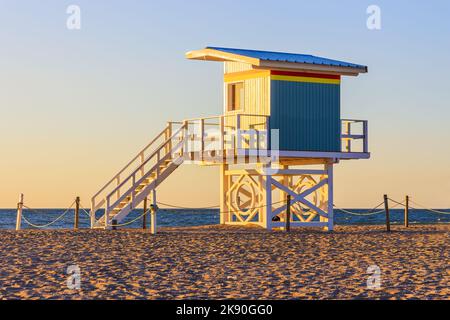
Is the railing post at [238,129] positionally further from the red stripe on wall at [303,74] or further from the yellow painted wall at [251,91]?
the red stripe on wall at [303,74]

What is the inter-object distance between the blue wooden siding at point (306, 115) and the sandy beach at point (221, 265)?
10.9 ft

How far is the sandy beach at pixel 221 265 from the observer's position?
16.0 metres

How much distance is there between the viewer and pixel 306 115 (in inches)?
1204

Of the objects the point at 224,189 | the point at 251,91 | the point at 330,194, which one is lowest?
the point at 330,194

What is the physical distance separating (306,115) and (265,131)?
5.82 ft

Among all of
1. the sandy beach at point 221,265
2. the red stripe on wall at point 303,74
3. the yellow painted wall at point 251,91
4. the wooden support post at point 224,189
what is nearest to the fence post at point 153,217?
the sandy beach at point 221,265

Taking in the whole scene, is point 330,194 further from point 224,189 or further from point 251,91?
point 251,91

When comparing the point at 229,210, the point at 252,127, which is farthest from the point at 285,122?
the point at 229,210

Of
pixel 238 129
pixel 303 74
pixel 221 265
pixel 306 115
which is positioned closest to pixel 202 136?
pixel 238 129

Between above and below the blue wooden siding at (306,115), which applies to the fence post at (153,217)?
below

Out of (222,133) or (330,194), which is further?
(330,194)

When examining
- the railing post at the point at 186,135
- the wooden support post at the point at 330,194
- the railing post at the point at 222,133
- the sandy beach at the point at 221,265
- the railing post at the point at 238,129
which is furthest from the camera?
the wooden support post at the point at 330,194
